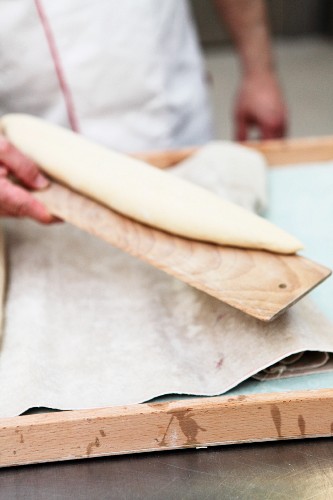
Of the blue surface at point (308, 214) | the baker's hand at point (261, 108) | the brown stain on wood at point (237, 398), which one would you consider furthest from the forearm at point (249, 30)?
the brown stain on wood at point (237, 398)

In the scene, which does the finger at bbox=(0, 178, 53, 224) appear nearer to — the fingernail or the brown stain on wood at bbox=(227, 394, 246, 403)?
the fingernail

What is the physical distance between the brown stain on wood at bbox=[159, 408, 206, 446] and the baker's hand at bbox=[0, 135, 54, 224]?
403 millimetres

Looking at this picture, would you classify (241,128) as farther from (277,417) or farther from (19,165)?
(277,417)

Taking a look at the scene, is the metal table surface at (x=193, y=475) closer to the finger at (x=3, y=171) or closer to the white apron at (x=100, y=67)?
the finger at (x=3, y=171)

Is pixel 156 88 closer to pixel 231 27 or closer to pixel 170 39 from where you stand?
pixel 170 39

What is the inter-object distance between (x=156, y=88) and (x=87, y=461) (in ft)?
2.80

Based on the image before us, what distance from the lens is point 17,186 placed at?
100cm

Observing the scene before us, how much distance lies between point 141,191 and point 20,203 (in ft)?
0.58

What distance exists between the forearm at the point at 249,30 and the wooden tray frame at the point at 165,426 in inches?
41.0

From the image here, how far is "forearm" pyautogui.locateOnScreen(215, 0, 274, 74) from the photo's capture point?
154cm

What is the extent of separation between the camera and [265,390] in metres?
0.75

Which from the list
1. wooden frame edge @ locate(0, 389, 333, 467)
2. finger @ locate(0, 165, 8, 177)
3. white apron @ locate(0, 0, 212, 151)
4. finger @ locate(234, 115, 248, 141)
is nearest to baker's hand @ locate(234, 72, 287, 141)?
finger @ locate(234, 115, 248, 141)

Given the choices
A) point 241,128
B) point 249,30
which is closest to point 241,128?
point 241,128

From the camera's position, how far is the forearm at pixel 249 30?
1.54 m
